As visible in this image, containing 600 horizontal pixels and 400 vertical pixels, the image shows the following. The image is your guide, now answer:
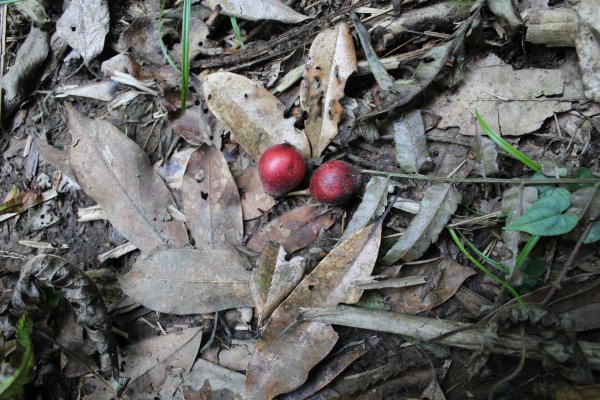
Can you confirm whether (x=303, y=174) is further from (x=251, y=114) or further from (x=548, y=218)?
(x=548, y=218)

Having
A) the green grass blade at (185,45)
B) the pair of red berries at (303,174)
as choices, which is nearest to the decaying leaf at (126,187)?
the green grass blade at (185,45)

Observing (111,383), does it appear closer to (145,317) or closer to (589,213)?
(145,317)

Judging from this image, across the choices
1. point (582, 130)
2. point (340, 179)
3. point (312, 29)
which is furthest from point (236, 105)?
point (582, 130)

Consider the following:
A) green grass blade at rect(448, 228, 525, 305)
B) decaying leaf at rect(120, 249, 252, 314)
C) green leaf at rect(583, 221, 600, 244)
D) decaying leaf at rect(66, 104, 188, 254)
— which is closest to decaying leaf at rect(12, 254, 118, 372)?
decaying leaf at rect(120, 249, 252, 314)

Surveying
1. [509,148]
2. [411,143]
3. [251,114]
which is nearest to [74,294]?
[251,114]

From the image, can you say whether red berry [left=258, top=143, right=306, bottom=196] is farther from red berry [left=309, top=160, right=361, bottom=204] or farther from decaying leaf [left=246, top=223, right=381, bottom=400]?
decaying leaf [left=246, top=223, right=381, bottom=400]

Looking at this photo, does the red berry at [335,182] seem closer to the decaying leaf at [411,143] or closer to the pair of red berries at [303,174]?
the pair of red berries at [303,174]

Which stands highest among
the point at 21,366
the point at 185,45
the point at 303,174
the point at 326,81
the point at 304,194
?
the point at 185,45
